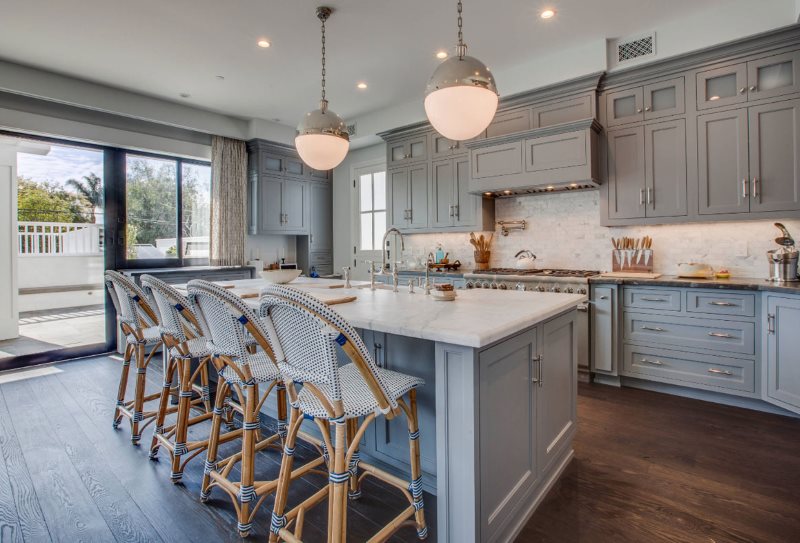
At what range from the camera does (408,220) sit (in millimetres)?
5387

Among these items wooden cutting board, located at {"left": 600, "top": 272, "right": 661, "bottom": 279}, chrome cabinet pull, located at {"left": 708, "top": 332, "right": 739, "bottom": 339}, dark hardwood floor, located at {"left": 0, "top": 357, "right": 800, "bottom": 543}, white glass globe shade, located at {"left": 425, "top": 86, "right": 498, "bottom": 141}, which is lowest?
dark hardwood floor, located at {"left": 0, "top": 357, "right": 800, "bottom": 543}

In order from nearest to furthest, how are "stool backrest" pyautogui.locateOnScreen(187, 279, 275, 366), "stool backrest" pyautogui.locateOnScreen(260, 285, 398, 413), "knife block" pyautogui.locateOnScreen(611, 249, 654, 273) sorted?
"stool backrest" pyautogui.locateOnScreen(260, 285, 398, 413), "stool backrest" pyautogui.locateOnScreen(187, 279, 275, 366), "knife block" pyautogui.locateOnScreen(611, 249, 654, 273)

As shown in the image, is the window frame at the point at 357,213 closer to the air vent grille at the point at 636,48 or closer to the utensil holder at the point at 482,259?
the utensil holder at the point at 482,259

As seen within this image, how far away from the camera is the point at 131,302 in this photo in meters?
2.59

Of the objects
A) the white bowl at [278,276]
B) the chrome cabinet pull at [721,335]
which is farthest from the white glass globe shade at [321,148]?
the chrome cabinet pull at [721,335]

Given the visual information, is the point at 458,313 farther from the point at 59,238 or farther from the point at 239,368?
the point at 59,238

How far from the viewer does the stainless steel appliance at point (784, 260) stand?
2.99m

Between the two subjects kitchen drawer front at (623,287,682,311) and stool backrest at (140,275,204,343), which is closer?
stool backrest at (140,275,204,343)

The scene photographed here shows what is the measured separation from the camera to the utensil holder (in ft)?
16.0

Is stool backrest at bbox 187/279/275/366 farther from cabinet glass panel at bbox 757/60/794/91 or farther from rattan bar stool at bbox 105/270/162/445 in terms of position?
cabinet glass panel at bbox 757/60/794/91

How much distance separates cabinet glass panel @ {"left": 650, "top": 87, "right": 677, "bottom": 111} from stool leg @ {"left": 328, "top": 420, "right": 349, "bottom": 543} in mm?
3783

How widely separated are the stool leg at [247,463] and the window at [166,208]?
14.1 feet

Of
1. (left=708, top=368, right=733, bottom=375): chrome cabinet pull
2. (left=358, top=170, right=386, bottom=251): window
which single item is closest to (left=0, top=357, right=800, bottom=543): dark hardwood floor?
(left=708, top=368, right=733, bottom=375): chrome cabinet pull

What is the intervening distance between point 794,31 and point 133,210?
21.6ft
